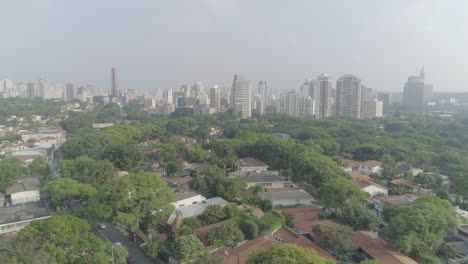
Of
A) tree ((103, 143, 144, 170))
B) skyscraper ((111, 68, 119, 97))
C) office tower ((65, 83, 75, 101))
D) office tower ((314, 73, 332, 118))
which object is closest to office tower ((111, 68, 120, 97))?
skyscraper ((111, 68, 119, 97))

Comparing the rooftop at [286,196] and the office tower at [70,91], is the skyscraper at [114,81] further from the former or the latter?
the rooftop at [286,196]

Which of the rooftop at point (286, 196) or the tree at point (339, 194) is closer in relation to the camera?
the tree at point (339, 194)

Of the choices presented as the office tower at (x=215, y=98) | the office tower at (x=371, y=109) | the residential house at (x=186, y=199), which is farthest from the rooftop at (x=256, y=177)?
the office tower at (x=371, y=109)

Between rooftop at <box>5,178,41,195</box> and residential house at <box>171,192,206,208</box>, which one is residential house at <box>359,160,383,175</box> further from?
rooftop at <box>5,178,41,195</box>

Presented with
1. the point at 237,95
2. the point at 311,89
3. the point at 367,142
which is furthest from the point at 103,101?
the point at 367,142

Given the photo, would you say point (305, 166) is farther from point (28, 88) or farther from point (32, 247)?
point (28, 88)
